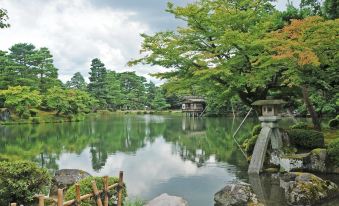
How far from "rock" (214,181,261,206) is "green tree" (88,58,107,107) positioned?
68055 mm

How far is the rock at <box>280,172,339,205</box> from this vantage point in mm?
10055

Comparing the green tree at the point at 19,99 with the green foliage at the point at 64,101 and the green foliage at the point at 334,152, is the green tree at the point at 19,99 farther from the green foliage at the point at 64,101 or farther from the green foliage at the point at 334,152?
the green foliage at the point at 334,152

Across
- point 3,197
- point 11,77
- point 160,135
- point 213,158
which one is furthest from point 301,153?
point 11,77

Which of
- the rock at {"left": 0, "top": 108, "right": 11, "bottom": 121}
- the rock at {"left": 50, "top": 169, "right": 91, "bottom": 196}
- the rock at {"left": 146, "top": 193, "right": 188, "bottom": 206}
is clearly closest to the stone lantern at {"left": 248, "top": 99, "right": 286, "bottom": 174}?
the rock at {"left": 146, "top": 193, "right": 188, "bottom": 206}

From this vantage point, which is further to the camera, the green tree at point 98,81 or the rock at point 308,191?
the green tree at point 98,81

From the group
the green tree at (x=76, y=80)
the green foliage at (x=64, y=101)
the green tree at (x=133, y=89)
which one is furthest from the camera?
the green tree at (x=76, y=80)

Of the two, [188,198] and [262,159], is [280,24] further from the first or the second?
[188,198]

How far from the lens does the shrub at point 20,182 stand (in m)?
9.04

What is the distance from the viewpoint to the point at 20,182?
9023 mm

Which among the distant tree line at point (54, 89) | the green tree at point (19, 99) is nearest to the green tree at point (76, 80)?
the distant tree line at point (54, 89)

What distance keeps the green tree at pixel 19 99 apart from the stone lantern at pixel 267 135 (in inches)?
1550

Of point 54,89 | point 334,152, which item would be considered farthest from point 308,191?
point 54,89

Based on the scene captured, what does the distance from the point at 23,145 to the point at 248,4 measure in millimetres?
18550

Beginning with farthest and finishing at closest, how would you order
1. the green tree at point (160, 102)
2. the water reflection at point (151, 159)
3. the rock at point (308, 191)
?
the green tree at point (160, 102) < the water reflection at point (151, 159) < the rock at point (308, 191)
